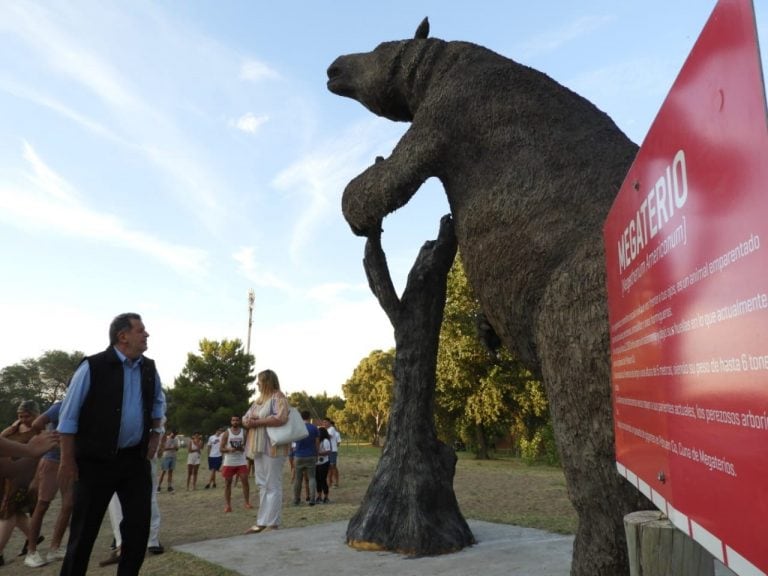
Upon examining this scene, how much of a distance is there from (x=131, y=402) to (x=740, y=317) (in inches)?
148

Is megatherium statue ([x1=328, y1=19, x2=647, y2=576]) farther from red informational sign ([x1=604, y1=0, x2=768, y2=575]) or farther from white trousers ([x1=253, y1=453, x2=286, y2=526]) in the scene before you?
white trousers ([x1=253, y1=453, x2=286, y2=526])

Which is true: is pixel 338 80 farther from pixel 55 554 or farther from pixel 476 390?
pixel 476 390

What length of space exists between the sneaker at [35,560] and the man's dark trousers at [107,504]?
3239mm

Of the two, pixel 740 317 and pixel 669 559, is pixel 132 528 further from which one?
pixel 740 317

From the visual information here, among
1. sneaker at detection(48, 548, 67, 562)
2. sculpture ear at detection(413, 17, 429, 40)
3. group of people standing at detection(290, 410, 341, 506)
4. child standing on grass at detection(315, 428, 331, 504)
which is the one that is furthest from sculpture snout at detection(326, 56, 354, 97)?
child standing on grass at detection(315, 428, 331, 504)

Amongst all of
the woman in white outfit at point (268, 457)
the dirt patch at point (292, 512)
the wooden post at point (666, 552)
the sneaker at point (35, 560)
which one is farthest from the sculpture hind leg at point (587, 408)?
the sneaker at point (35, 560)

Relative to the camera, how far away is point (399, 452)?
5.71 meters

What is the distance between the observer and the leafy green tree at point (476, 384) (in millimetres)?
22016

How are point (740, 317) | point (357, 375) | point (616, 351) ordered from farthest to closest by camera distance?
point (357, 375) < point (616, 351) < point (740, 317)

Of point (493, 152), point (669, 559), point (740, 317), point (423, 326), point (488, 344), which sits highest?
point (493, 152)

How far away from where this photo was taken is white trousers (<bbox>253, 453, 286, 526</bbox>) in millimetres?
6789

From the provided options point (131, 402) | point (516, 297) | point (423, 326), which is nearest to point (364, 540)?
point (423, 326)

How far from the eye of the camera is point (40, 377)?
49625 millimetres

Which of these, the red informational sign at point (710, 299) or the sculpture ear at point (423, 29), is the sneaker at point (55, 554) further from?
the red informational sign at point (710, 299)
